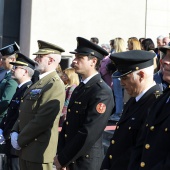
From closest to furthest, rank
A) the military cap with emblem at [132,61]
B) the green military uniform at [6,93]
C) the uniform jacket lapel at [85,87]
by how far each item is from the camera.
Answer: the military cap with emblem at [132,61]
the uniform jacket lapel at [85,87]
the green military uniform at [6,93]

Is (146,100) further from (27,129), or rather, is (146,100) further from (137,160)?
(27,129)

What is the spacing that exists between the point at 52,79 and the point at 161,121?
2.00 m

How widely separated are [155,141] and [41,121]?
5.87 ft

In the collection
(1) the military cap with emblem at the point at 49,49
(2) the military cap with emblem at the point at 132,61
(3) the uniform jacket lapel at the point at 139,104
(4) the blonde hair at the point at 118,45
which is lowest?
(3) the uniform jacket lapel at the point at 139,104

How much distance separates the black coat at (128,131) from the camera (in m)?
3.58

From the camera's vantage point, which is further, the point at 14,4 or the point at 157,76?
the point at 14,4

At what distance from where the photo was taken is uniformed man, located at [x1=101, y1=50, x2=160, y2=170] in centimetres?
359

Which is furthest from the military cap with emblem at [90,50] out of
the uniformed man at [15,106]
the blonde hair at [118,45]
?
the blonde hair at [118,45]

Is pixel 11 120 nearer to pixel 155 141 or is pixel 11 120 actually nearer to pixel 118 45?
pixel 155 141

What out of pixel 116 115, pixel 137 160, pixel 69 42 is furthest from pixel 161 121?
pixel 69 42

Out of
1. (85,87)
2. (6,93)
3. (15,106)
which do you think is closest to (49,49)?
(85,87)

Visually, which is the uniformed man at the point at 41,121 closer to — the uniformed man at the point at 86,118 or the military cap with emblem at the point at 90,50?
the uniformed man at the point at 86,118

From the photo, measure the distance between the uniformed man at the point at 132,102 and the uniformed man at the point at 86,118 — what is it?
0.58 metres

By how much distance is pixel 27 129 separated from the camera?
4.73 metres
